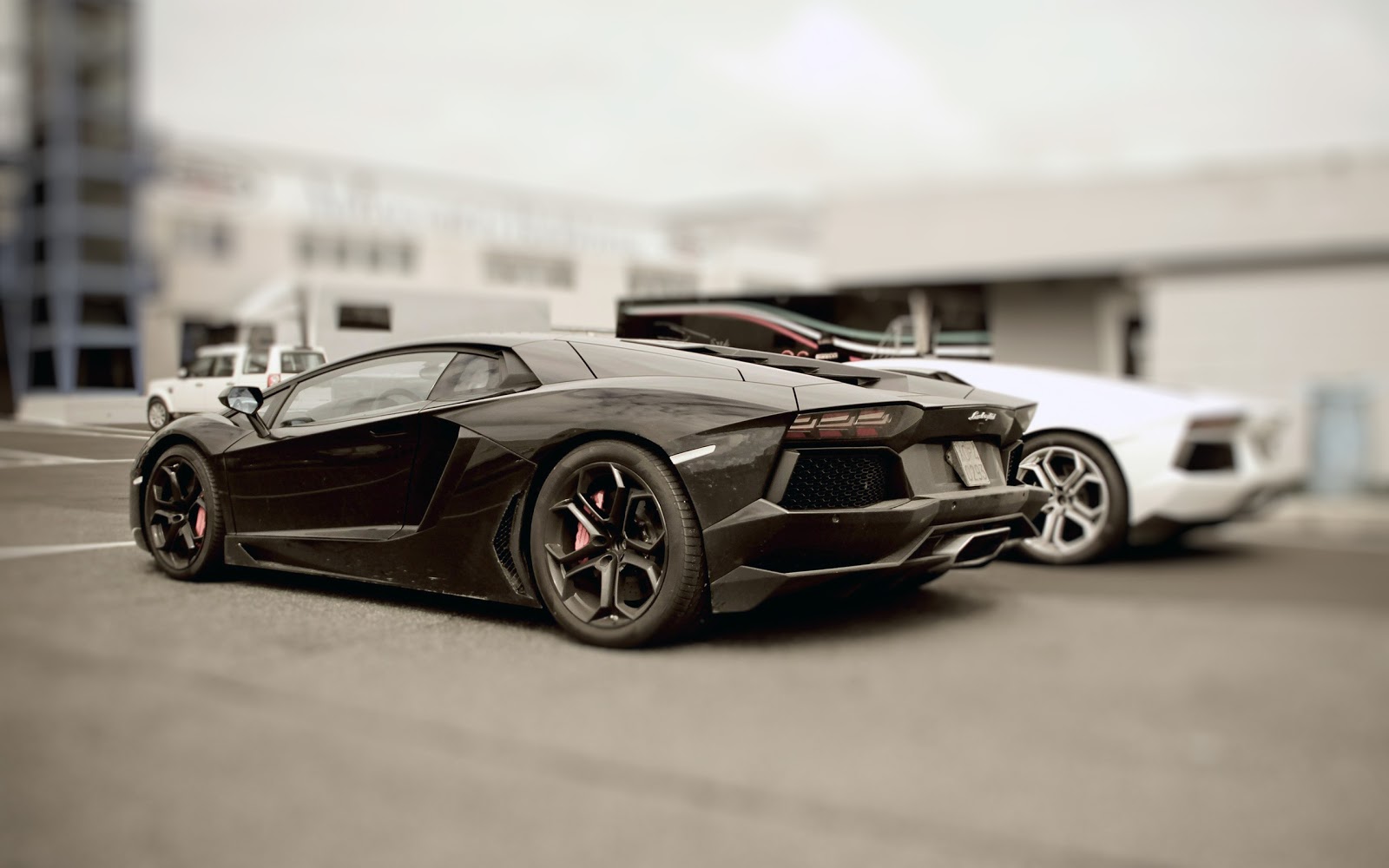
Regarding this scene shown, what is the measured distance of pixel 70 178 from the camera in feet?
4.57

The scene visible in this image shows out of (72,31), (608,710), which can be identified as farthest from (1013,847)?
(72,31)

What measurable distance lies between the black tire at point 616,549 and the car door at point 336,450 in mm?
282

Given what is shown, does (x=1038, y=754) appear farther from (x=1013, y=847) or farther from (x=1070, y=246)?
(x=1070, y=246)

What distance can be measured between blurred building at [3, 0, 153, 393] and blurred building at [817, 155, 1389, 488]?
69.0 inches

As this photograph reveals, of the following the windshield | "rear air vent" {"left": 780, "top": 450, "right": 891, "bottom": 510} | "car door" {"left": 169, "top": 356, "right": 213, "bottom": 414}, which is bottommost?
"rear air vent" {"left": 780, "top": 450, "right": 891, "bottom": 510}

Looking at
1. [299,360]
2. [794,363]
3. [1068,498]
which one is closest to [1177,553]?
[1068,498]

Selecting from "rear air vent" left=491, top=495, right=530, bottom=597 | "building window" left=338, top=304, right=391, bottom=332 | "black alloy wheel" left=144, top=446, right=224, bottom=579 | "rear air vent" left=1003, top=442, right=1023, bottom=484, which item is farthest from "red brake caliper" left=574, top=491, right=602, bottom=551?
"rear air vent" left=1003, top=442, right=1023, bottom=484

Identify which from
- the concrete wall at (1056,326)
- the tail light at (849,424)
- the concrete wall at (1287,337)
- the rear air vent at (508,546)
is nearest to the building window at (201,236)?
the rear air vent at (508,546)

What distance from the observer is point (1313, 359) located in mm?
1830

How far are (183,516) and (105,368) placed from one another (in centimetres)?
31

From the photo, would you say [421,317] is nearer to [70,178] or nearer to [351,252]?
[351,252]

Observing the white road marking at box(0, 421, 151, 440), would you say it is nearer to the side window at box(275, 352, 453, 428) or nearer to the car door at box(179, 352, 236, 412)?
the car door at box(179, 352, 236, 412)

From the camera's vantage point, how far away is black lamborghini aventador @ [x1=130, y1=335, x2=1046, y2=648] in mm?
1785

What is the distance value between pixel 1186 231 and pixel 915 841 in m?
1.72
